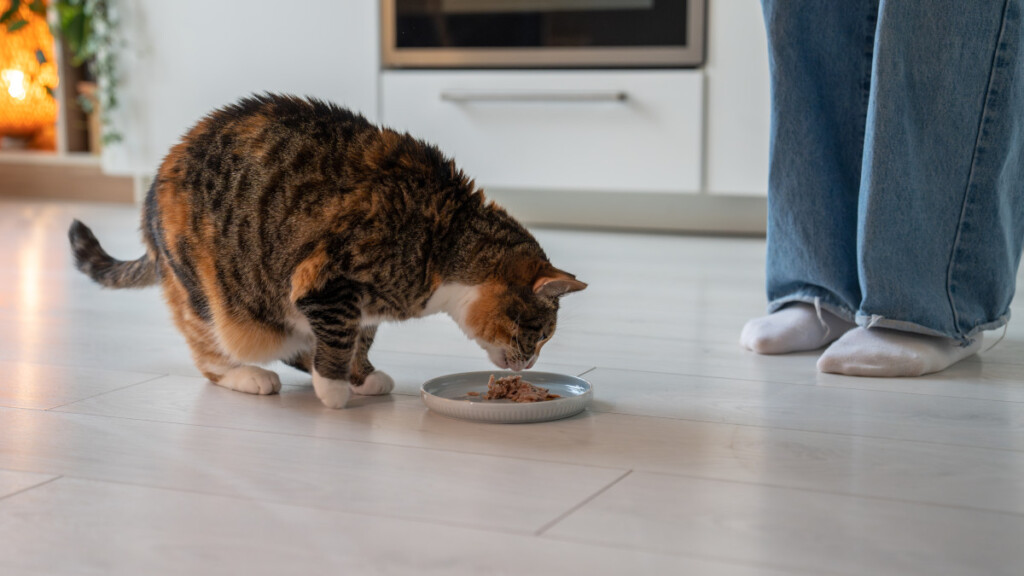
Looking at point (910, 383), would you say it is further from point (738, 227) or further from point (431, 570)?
point (738, 227)

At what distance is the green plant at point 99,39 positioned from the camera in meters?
3.94

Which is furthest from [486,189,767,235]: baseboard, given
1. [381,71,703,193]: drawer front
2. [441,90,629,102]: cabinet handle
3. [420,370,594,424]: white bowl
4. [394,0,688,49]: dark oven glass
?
[420,370,594,424]: white bowl

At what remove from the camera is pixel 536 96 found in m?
3.30

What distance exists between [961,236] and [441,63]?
2130 millimetres

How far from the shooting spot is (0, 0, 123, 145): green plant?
12.9 feet

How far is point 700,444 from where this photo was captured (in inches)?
48.9

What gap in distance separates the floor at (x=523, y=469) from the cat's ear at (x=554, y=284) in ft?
0.54

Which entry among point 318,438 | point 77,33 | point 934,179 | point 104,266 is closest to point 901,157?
point 934,179

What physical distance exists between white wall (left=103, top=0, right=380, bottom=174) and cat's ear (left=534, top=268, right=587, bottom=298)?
224 cm

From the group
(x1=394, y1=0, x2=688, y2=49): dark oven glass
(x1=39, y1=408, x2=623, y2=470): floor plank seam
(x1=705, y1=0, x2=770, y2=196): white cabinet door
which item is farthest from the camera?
(x1=394, y1=0, x2=688, y2=49): dark oven glass

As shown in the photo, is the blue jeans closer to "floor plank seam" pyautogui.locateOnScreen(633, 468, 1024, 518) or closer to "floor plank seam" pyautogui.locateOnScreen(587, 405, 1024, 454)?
"floor plank seam" pyautogui.locateOnScreen(587, 405, 1024, 454)

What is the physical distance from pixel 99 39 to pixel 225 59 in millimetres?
604

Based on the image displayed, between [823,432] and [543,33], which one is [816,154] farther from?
[543,33]

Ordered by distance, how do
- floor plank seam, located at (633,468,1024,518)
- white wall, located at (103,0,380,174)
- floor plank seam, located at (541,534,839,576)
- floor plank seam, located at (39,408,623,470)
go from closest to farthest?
floor plank seam, located at (541,534,839,576), floor plank seam, located at (633,468,1024,518), floor plank seam, located at (39,408,623,470), white wall, located at (103,0,380,174)
